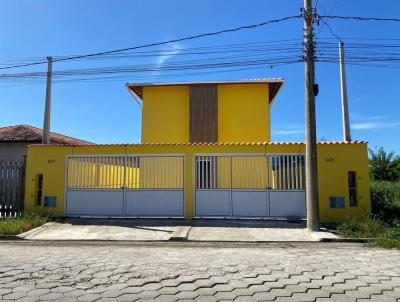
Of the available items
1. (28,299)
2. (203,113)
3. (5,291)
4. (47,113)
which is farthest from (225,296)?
(203,113)

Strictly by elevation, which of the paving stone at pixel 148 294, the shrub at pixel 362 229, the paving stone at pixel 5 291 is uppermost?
the shrub at pixel 362 229

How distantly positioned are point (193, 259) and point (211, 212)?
5.09 meters

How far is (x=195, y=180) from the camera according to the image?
1192 centimetres

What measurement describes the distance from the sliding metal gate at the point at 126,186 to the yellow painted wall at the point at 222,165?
0.81 ft

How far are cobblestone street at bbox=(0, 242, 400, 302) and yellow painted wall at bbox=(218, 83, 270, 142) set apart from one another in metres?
10.2

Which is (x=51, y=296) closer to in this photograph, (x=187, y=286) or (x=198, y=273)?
(x=187, y=286)

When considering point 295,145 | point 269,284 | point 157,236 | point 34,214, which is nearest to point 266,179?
point 295,145

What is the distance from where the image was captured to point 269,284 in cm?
511

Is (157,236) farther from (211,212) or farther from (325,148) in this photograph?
(325,148)

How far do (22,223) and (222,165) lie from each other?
20.9ft

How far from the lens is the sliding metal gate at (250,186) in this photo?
11625 millimetres

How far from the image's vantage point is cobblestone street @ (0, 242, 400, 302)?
15.2ft

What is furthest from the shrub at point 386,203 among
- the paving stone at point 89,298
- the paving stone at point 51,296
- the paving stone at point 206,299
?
the paving stone at point 51,296

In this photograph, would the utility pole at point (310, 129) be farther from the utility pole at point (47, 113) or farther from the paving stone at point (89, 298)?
the utility pole at point (47, 113)
